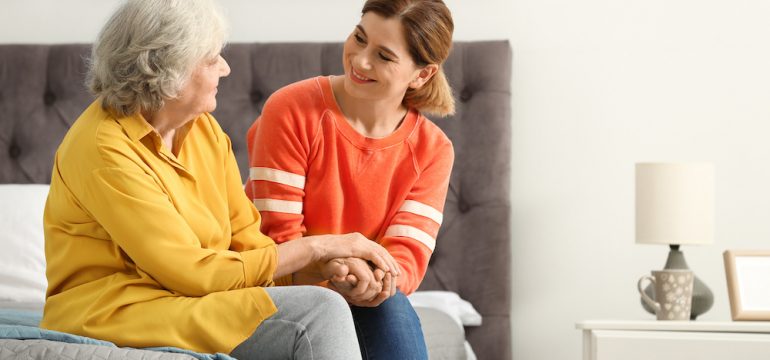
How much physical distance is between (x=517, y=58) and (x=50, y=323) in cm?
162

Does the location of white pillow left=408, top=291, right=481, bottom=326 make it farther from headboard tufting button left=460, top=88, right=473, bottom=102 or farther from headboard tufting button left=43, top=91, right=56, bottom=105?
headboard tufting button left=43, top=91, right=56, bottom=105

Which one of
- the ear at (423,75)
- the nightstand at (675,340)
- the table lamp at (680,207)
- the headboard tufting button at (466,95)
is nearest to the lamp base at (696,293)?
the table lamp at (680,207)

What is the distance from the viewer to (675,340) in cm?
224

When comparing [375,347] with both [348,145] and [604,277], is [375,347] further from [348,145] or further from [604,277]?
[604,277]

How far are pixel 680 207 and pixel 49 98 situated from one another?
1.66m

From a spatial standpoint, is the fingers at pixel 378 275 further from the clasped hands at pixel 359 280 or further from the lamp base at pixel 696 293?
the lamp base at pixel 696 293

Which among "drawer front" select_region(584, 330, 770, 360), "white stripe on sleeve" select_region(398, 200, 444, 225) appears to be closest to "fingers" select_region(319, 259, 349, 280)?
"white stripe on sleeve" select_region(398, 200, 444, 225)

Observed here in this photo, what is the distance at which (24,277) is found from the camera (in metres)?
2.38

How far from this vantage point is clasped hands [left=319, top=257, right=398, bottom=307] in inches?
63.1

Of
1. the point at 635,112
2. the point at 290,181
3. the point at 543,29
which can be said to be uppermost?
the point at 543,29

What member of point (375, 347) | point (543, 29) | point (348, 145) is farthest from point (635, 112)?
point (375, 347)

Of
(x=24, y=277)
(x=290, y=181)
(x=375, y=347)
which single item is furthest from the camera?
(x=24, y=277)

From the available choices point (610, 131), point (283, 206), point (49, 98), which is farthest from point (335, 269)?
point (49, 98)

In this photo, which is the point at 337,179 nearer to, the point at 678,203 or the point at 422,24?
the point at 422,24
